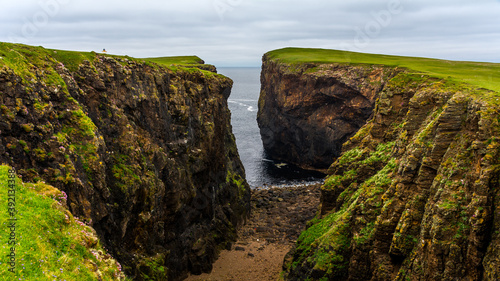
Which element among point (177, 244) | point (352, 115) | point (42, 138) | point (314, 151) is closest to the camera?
point (42, 138)

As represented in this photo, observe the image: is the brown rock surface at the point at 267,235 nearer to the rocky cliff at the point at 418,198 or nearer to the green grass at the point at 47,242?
the rocky cliff at the point at 418,198

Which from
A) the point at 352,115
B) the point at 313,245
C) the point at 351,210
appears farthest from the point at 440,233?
the point at 352,115

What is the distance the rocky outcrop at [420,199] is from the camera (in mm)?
21891

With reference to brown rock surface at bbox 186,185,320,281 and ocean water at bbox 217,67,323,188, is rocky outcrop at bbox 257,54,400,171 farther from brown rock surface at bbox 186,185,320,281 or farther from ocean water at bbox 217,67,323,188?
brown rock surface at bbox 186,185,320,281

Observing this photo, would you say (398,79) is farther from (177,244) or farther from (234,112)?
(234,112)

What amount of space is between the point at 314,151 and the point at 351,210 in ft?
186

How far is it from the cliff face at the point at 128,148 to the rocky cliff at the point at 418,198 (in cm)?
1334

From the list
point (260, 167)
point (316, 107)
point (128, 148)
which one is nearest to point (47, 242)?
point (128, 148)

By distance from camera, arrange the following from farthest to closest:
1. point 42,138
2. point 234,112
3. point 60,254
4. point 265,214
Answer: point 234,112 < point 265,214 < point 42,138 < point 60,254

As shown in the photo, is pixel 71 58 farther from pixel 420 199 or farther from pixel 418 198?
pixel 420 199

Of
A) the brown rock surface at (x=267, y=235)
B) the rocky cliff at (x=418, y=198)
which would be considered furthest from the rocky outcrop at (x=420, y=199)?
the brown rock surface at (x=267, y=235)

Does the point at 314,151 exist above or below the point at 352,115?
below

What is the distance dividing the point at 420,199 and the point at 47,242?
77.8 feet

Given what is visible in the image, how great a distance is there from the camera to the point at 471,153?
930 inches
